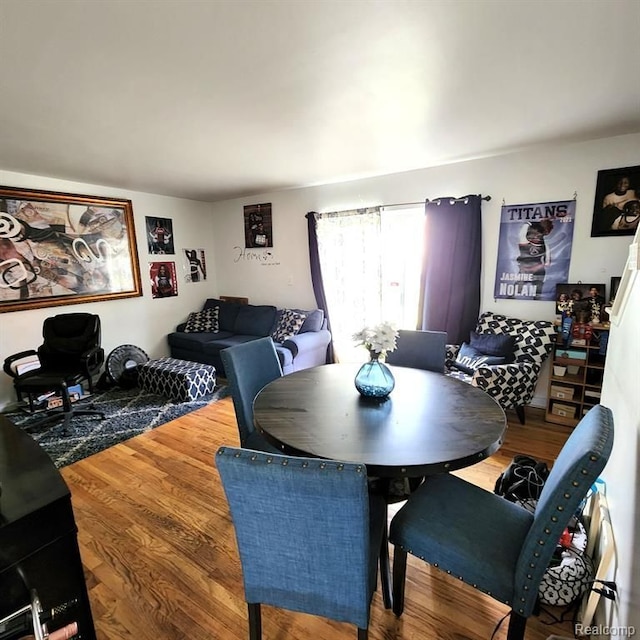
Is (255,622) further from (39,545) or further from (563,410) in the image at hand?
(563,410)

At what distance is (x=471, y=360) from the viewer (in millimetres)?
3066

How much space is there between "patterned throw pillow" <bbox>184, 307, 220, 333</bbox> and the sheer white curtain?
175 centimetres

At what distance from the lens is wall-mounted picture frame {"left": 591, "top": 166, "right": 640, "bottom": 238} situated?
2.74 metres

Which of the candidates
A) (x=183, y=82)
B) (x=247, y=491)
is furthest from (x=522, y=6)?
(x=247, y=491)

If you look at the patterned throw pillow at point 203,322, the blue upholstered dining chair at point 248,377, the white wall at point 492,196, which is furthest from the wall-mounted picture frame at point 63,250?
the blue upholstered dining chair at point 248,377

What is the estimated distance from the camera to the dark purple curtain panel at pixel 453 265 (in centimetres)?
342

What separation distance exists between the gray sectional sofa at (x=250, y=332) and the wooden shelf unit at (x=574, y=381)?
2468mm

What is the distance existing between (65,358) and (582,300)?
4.82 meters

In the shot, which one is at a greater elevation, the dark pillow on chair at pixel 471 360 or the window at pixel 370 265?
the window at pixel 370 265

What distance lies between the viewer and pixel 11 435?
1.24m

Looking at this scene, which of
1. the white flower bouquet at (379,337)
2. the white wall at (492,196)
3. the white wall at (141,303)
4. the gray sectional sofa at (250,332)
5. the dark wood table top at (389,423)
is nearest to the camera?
the dark wood table top at (389,423)

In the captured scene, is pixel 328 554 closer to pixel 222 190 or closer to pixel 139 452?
pixel 139 452

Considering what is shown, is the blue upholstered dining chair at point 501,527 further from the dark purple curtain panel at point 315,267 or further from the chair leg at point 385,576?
the dark purple curtain panel at point 315,267

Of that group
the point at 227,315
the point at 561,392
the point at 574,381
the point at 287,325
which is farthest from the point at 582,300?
the point at 227,315
